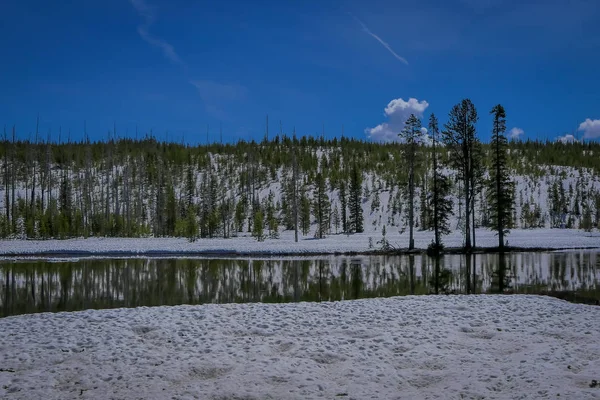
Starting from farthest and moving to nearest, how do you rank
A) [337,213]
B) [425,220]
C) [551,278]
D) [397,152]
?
[397,152] → [337,213] → [425,220] → [551,278]

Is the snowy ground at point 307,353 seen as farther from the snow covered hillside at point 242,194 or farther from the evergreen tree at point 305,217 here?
the evergreen tree at point 305,217

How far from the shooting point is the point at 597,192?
276 feet

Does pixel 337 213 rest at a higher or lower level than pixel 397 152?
lower

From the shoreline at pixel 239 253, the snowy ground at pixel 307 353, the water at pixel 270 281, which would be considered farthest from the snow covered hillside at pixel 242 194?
the snowy ground at pixel 307 353

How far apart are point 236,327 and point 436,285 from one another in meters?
11.1

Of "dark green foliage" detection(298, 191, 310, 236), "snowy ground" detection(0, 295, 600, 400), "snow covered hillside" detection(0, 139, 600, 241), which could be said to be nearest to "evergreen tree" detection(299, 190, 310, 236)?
"dark green foliage" detection(298, 191, 310, 236)

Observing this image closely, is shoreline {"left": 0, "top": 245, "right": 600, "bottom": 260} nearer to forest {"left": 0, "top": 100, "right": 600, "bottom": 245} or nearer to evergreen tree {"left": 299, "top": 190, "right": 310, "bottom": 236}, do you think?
forest {"left": 0, "top": 100, "right": 600, "bottom": 245}

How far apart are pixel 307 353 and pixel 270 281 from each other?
13.0 m

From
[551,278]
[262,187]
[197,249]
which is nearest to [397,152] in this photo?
[262,187]

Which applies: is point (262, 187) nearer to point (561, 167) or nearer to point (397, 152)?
point (397, 152)

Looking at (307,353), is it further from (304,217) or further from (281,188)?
(281,188)

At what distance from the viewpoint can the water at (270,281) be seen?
16766 millimetres

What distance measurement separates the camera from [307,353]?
882cm

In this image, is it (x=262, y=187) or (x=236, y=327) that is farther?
(x=262, y=187)
